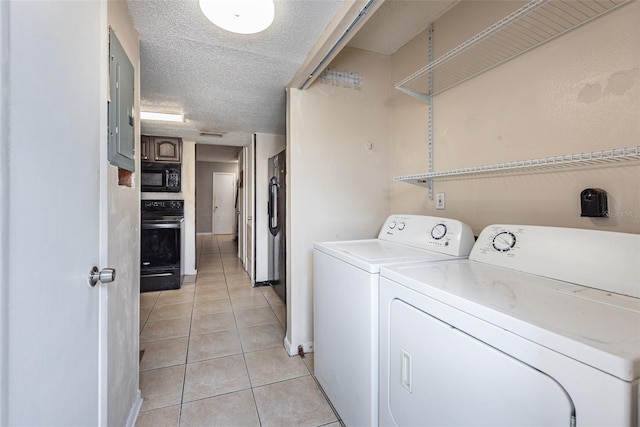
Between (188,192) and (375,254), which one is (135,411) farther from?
(188,192)

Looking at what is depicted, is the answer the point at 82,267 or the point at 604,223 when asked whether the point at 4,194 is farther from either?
the point at 604,223

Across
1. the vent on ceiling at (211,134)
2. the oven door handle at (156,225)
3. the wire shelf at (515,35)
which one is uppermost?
the vent on ceiling at (211,134)

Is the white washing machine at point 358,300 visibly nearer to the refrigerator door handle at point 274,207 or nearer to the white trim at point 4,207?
the white trim at point 4,207

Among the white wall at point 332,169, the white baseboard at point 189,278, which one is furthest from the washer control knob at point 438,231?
the white baseboard at point 189,278

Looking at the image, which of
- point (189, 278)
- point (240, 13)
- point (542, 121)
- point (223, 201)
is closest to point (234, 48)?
point (240, 13)

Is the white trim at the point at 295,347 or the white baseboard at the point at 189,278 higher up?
the white baseboard at the point at 189,278

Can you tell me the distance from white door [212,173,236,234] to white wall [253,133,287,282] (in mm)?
5323

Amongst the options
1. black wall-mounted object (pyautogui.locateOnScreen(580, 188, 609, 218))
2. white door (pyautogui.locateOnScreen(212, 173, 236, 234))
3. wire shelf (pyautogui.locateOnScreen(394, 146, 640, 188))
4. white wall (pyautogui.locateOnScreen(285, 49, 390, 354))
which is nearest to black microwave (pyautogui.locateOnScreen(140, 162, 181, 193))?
white wall (pyautogui.locateOnScreen(285, 49, 390, 354))

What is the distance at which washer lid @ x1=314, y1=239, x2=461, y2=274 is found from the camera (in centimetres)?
121

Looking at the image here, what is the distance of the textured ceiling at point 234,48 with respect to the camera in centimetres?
137

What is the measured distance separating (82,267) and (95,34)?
2.29ft

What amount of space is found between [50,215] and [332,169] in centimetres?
A: 175

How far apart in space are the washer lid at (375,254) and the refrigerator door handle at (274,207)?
1688mm

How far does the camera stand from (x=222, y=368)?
6.28ft
